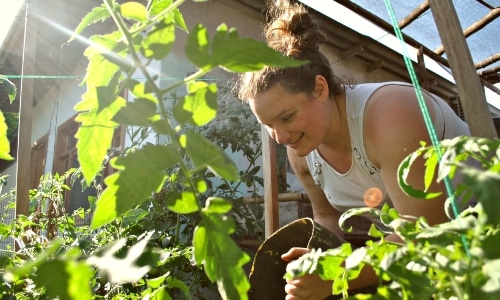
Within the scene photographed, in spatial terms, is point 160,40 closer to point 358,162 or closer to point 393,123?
point 393,123

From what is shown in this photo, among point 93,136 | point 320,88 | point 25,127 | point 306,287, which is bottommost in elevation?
point 306,287

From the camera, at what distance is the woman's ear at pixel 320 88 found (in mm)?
1639

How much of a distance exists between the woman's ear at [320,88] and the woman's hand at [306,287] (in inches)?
31.5

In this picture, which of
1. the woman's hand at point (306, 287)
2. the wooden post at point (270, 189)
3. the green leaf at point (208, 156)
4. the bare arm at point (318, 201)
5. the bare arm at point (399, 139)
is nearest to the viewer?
the green leaf at point (208, 156)

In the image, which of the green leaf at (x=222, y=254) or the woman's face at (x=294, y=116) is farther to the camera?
the woman's face at (x=294, y=116)

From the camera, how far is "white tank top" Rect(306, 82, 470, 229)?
5.11ft

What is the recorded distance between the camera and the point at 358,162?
167 centimetres

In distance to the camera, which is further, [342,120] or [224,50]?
[342,120]

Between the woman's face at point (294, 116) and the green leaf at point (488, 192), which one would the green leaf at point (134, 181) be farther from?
the woman's face at point (294, 116)

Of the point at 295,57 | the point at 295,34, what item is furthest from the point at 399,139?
the point at 295,34

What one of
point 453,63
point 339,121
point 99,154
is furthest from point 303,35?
point 99,154

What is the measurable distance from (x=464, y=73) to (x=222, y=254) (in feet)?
3.15

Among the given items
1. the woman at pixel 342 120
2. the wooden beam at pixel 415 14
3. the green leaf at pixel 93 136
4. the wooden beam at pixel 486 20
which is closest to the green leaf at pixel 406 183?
the green leaf at pixel 93 136

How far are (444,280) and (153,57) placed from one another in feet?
0.84
